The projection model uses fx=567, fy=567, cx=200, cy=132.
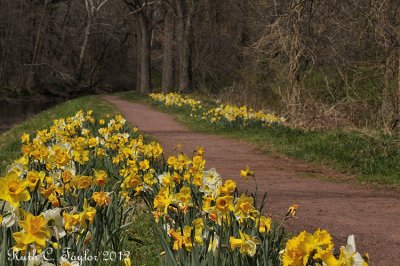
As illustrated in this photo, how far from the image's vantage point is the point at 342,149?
9133 mm

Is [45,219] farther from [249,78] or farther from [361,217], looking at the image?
[249,78]

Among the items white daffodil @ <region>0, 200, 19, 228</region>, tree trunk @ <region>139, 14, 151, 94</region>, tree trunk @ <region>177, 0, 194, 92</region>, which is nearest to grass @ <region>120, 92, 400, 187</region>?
white daffodil @ <region>0, 200, 19, 228</region>

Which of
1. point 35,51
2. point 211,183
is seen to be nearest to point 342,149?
point 211,183

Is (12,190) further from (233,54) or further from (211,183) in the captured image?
(233,54)

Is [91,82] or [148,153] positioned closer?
[148,153]

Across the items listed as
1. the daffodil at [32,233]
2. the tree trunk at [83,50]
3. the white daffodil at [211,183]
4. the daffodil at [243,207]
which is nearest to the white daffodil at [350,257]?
the daffodil at [243,207]

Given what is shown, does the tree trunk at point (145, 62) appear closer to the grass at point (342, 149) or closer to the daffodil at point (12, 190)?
the grass at point (342, 149)

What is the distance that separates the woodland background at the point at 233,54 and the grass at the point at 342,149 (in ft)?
3.26

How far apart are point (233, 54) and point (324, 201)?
24.8 meters

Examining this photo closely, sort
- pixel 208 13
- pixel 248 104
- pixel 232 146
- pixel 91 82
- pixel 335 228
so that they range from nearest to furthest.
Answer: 1. pixel 335 228
2. pixel 232 146
3. pixel 248 104
4. pixel 208 13
5. pixel 91 82

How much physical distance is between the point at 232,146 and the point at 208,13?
20.0 metres

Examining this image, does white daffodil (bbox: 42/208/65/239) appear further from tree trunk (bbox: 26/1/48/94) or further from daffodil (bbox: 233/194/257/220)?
tree trunk (bbox: 26/1/48/94)

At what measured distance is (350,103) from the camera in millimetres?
12062

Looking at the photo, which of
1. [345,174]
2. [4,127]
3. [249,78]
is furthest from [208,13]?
[345,174]
